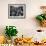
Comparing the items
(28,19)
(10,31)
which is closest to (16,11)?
(28,19)

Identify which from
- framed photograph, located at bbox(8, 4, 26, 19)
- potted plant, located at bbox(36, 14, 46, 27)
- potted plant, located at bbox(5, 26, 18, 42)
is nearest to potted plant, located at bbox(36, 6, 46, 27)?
potted plant, located at bbox(36, 14, 46, 27)

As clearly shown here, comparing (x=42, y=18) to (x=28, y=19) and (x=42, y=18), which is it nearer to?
(x=42, y=18)

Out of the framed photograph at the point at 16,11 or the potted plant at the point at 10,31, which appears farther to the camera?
the framed photograph at the point at 16,11

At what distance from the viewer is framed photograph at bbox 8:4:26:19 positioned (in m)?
3.25

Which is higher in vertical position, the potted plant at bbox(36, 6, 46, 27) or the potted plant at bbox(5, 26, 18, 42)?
the potted plant at bbox(36, 6, 46, 27)

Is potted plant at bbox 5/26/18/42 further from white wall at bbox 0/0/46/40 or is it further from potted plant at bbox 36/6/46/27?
potted plant at bbox 36/6/46/27

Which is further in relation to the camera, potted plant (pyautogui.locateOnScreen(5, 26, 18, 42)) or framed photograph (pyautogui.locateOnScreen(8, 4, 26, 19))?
framed photograph (pyautogui.locateOnScreen(8, 4, 26, 19))

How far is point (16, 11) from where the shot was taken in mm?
3250

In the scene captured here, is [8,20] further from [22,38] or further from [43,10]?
[43,10]

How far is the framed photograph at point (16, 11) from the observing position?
3.25 meters

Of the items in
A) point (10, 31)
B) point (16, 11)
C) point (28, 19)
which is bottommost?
point (10, 31)

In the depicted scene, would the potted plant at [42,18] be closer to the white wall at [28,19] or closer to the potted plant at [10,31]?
the white wall at [28,19]

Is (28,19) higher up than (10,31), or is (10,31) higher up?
(28,19)

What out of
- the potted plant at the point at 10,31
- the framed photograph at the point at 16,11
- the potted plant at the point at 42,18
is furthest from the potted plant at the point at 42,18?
the potted plant at the point at 10,31
